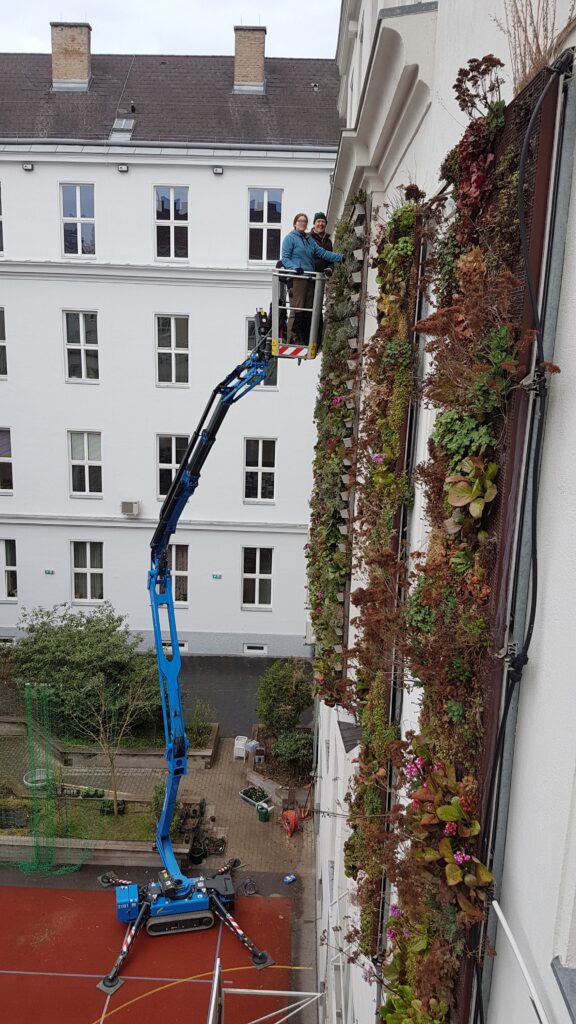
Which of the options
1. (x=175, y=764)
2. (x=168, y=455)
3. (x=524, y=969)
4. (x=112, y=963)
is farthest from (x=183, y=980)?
(x=168, y=455)

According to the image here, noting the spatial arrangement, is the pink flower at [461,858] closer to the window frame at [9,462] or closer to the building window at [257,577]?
the building window at [257,577]

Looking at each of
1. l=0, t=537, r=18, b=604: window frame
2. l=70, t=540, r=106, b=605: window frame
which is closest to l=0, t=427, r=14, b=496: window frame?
l=0, t=537, r=18, b=604: window frame

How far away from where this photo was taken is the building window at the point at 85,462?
2278cm

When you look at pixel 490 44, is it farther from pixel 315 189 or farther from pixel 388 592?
pixel 315 189

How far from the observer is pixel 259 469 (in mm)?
22672

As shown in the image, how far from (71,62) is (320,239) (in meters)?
18.0

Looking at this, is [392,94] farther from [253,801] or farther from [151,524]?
[151,524]

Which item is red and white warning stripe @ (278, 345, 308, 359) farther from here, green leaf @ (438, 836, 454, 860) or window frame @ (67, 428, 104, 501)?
window frame @ (67, 428, 104, 501)

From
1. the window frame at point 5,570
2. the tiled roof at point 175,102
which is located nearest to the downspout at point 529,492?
the tiled roof at point 175,102

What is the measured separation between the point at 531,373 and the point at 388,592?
255 cm

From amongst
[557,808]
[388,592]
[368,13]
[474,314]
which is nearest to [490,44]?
[474,314]

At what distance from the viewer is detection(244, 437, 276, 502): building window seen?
22625 mm

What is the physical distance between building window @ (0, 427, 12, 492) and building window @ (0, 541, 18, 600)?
1923mm

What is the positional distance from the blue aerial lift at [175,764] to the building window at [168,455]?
10685 millimetres
